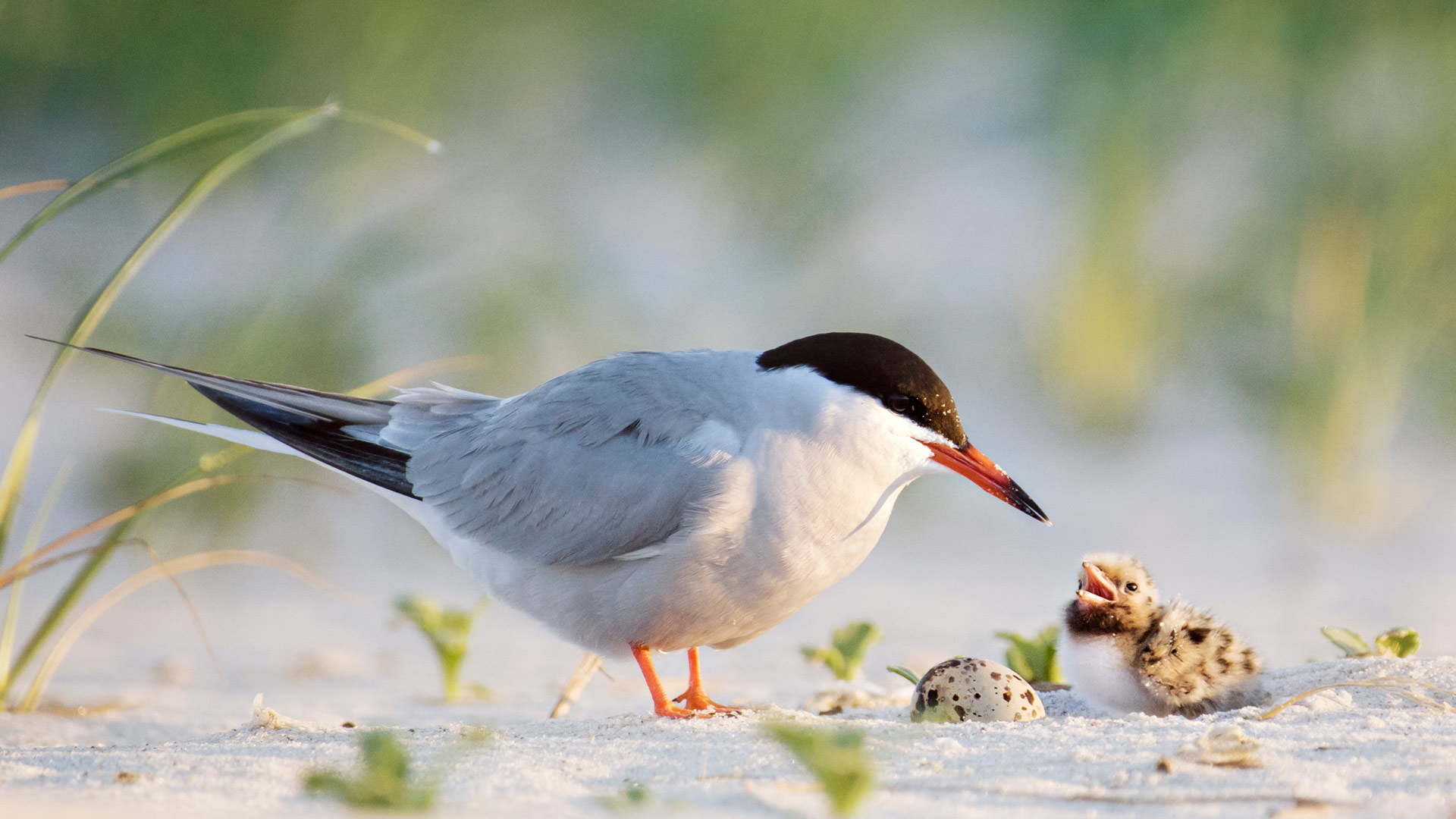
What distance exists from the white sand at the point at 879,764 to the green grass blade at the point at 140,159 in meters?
1.10

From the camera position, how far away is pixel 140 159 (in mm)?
2918

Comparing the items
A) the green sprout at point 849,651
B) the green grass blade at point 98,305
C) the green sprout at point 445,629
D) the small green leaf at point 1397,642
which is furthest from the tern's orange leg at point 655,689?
the small green leaf at point 1397,642

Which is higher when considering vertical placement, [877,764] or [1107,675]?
[1107,675]

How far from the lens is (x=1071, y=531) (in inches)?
249

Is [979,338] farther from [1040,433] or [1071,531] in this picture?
[1071,531]

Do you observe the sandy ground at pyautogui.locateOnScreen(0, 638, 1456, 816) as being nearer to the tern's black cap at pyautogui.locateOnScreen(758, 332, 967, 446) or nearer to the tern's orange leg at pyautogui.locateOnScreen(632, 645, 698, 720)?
the tern's orange leg at pyautogui.locateOnScreen(632, 645, 698, 720)

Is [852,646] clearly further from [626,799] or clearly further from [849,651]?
[626,799]

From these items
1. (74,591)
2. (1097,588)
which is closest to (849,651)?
(1097,588)

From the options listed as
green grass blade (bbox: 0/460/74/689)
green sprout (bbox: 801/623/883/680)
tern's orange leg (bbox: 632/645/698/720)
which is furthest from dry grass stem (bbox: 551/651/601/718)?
green grass blade (bbox: 0/460/74/689)

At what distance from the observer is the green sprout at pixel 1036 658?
324 centimetres

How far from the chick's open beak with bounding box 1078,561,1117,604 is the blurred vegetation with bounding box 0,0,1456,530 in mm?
3701

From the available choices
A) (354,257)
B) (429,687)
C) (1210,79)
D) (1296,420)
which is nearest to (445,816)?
(429,687)

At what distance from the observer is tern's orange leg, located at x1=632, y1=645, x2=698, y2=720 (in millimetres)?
2676

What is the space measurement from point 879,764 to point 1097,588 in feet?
3.56
